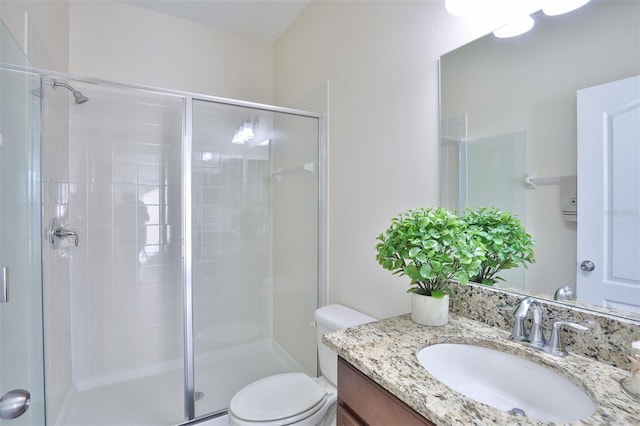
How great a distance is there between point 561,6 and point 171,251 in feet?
8.33

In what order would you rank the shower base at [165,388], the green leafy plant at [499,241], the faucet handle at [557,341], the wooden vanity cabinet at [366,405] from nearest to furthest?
the wooden vanity cabinet at [366,405], the faucet handle at [557,341], the green leafy plant at [499,241], the shower base at [165,388]

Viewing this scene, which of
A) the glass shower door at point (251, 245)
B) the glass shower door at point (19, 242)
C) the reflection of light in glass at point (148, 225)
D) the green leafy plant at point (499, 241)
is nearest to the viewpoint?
the glass shower door at point (19, 242)

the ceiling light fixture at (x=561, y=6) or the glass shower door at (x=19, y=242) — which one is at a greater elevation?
the ceiling light fixture at (x=561, y=6)

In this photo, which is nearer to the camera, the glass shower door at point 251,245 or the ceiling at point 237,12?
the glass shower door at point 251,245

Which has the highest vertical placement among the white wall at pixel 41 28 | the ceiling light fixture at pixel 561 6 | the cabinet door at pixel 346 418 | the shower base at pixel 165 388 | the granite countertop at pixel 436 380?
the white wall at pixel 41 28

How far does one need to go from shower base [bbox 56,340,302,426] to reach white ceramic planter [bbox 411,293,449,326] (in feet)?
4.83

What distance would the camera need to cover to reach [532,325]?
2.93 ft

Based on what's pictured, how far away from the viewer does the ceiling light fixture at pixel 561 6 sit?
882 millimetres

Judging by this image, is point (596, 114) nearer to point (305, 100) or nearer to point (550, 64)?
point (550, 64)

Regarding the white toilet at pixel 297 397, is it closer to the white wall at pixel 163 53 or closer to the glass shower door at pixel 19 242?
the glass shower door at pixel 19 242

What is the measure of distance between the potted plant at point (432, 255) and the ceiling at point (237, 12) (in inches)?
77.8

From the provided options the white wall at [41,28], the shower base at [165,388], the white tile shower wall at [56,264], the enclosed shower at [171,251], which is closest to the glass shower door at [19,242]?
the white wall at [41,28]

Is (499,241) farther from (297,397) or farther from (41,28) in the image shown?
(41,28)

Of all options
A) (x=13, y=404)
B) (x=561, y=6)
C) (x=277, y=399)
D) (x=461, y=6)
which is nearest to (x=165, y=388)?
(x=277, y=399)
